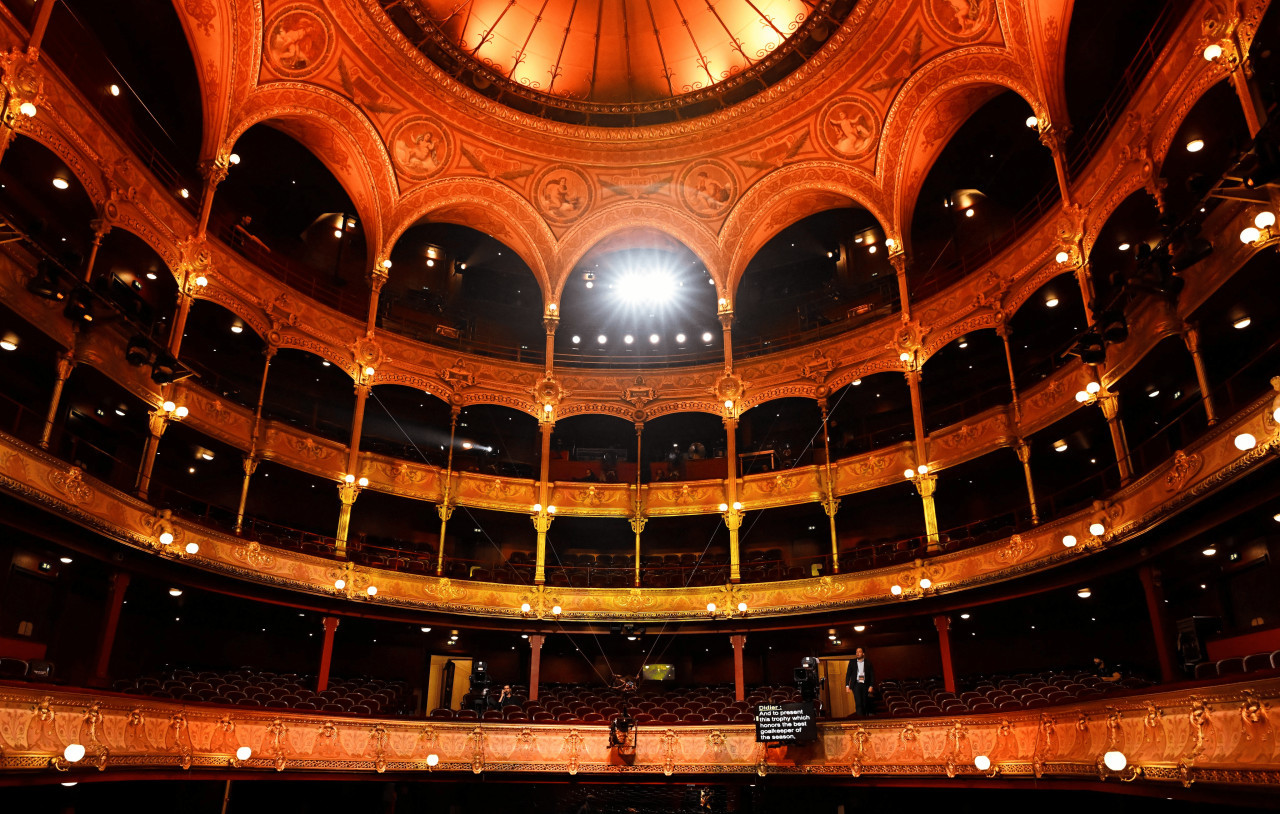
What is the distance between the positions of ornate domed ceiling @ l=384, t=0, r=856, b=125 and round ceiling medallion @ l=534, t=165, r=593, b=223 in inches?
77.2

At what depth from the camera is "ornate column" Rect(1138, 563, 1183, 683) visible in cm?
1567

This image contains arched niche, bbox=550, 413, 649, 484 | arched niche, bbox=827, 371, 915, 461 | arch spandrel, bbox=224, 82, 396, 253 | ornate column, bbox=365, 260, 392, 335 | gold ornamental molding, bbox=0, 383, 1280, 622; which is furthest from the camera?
arched niche, bbox=550, 413, 649, 484

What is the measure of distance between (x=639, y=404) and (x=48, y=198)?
17958mm

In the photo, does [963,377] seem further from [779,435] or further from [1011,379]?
[779,435]

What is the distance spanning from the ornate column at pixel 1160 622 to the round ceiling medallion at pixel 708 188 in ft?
60.1

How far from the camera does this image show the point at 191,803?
20.5 m

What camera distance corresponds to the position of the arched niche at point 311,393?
27016 mm

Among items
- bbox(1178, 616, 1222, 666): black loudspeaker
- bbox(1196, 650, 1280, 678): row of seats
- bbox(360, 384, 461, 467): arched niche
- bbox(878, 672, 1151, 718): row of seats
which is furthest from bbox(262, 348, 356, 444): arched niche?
bbox(1196, 650, 1280, 678): row of seats

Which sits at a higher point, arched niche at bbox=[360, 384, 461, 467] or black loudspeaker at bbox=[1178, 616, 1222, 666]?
arched niche at bbox=[360, 384, 461, 467]

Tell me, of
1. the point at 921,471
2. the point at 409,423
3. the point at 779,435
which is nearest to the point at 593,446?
the point at 409,423

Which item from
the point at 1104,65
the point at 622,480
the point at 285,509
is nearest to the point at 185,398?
the point at 285,509

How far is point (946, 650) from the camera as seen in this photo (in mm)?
20656

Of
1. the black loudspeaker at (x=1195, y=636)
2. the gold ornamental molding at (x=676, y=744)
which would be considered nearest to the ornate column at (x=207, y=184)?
the gold ornamental molding at (x=676, y=744)

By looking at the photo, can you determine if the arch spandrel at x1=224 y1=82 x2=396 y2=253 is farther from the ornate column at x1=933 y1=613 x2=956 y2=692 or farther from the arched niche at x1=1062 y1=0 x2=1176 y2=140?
the ornate column at x1=933 y1=613 x2=956 y2=692
